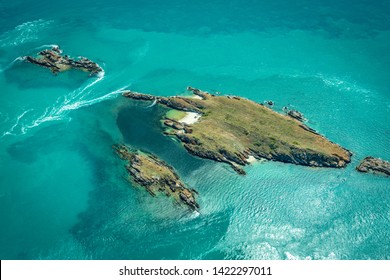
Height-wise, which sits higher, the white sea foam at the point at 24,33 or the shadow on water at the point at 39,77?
the white sea foam at the point at 24,33

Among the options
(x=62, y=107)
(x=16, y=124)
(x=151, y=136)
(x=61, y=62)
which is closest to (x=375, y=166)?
(x=151, y=136)

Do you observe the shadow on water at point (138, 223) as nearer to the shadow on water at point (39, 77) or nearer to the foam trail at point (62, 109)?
the foam trail at point (62, 109)

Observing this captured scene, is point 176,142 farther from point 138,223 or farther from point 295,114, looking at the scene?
point 295,114

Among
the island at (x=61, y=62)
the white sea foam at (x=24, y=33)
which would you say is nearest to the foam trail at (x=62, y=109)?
the island at (x=61, y=62)

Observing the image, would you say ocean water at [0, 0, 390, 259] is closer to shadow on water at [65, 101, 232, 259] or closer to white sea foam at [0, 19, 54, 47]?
shadow on water at [65, 101, 232, 259]

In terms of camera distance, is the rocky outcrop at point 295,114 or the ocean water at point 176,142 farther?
the rocky outcrop at point 295,114

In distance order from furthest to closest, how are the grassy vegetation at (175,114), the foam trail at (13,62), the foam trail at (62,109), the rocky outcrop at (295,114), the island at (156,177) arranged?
the foam trail at (13,62), the foam trail at (62,109), the rocky outcrop at (295,114), the grassy vegetation at (175,114), the island at (156,177)
